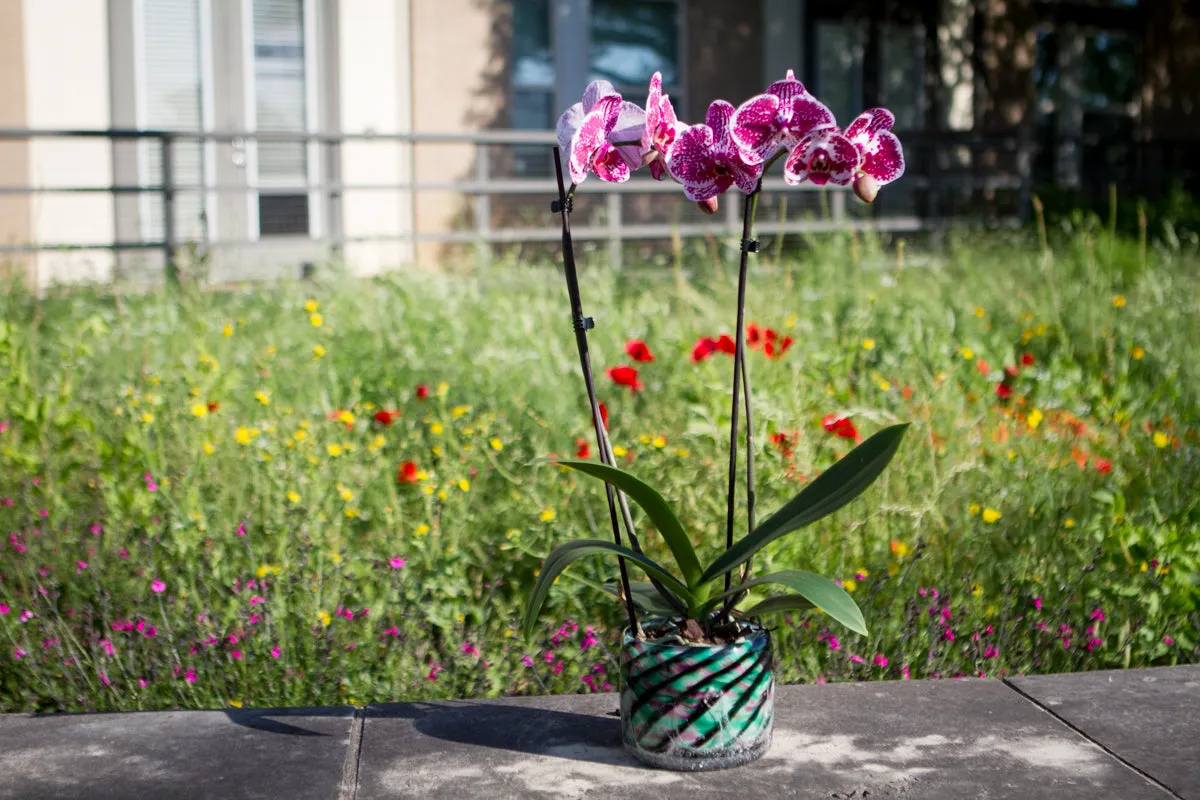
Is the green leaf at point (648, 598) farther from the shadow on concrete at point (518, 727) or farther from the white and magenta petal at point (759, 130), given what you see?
the white and magenta petal at point (759, 130)

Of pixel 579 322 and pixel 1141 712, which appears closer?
pixel 579 322

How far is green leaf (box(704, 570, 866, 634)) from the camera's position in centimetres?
204

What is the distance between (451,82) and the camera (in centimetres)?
1131

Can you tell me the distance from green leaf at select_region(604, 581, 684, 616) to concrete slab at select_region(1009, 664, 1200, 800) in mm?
775

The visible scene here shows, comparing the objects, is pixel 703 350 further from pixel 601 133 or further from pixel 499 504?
pixel 601 133

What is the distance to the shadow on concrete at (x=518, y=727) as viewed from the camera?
91.8 inches

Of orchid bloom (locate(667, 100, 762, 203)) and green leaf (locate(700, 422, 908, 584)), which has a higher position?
orchid bloom (locate(667, 100, 762, 203))

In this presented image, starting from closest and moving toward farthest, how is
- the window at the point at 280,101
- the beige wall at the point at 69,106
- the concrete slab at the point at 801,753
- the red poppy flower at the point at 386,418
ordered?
1. the concrete slab at the point at 801,753
2. the red poppy flower at the point at 386,418
3. the beige wall at the point at 69,106
4. the window at the point at 280,101

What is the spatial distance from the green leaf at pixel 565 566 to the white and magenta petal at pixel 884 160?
76 centimetres

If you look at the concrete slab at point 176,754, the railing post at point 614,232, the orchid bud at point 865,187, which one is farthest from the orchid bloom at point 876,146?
the railing post at point 614,232

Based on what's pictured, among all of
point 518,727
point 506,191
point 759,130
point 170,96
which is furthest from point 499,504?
point 170,96

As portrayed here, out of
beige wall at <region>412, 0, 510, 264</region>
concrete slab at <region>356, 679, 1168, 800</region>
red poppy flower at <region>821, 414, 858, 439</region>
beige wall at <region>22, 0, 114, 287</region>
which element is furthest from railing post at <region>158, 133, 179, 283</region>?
concrete slab at <region>356, 679, 1168, 800</region>

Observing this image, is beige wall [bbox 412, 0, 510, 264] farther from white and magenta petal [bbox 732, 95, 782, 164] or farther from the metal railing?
white and magenta petal [bbox 732, 95, 782, 164]

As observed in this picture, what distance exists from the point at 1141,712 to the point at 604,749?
103 centimetres
